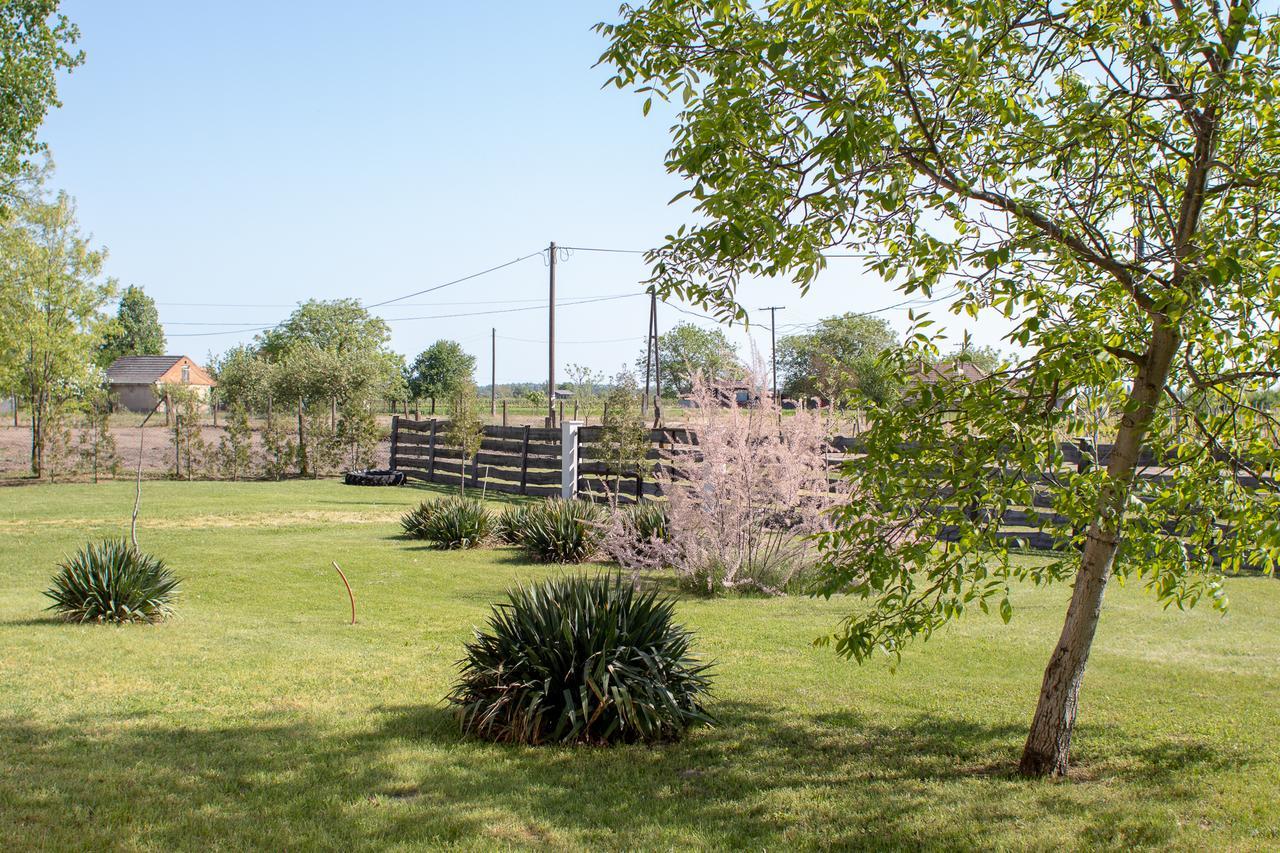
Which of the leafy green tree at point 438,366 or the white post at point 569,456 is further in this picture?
the leafy green tree at point 438,366

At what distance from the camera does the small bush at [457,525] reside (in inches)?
613

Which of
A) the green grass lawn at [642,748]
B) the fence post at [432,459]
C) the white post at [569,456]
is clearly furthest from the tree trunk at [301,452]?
the green grass lawn at [642,748]

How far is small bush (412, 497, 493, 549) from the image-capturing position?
1556cm

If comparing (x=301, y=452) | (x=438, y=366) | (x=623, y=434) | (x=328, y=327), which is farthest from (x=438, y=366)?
(x=623, y=434)

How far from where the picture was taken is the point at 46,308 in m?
27.2

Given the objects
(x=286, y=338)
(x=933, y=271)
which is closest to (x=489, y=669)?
(x=933, y=271)

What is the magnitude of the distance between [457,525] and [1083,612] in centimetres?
1148

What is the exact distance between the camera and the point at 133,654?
26.9ft

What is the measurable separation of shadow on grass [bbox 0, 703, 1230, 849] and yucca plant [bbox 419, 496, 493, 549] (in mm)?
9086

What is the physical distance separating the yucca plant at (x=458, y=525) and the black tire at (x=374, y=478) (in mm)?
11783

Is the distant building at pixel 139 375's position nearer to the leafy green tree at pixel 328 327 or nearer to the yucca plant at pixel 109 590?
the leafy green tree at pixel 328 327

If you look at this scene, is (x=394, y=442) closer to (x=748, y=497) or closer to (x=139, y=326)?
(x=748, y=497)

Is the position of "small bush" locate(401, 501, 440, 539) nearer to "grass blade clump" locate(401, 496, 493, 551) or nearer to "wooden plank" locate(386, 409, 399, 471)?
"grass blade clump" locate(401, 496, 493, 551)

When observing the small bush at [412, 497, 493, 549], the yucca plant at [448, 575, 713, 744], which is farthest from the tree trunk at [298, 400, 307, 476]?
the yucca plant at [448, 575, 713, 744]
